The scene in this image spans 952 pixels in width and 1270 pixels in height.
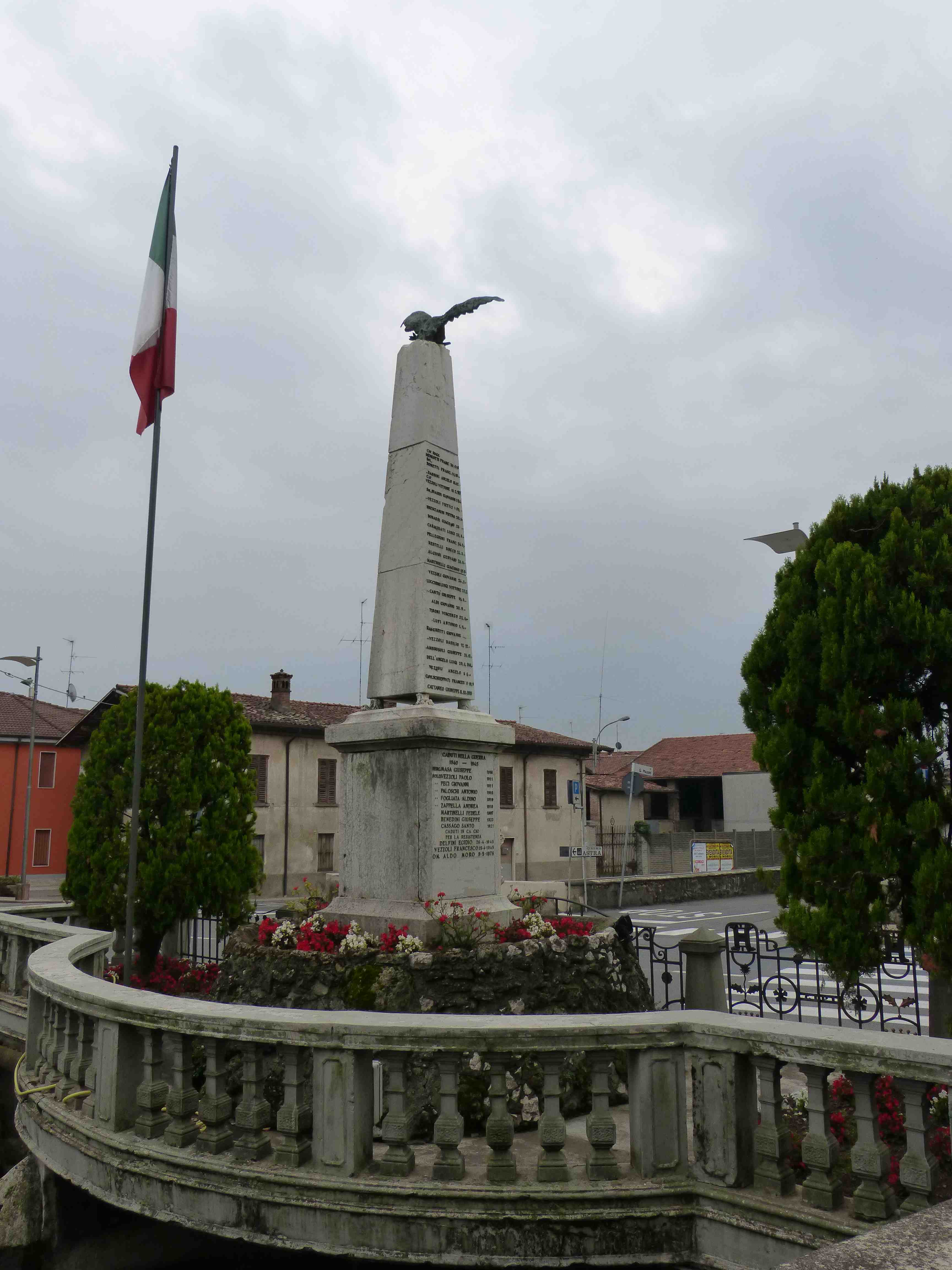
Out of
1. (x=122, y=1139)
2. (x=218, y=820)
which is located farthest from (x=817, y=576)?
(x=218, y=820)

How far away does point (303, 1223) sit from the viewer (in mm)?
4379

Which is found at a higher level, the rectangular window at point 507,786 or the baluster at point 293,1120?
the rectangular window at point 507,786

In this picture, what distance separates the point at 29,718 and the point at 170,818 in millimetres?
34851

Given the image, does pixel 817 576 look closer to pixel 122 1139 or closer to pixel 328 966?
pixel 328 966

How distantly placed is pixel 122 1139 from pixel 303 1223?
117 centimetres

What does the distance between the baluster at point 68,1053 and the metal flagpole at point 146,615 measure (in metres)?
1.24

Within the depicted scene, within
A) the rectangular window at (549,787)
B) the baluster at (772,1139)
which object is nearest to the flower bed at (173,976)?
the baluster at (772,1139)

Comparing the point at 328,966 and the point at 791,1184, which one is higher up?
the point at 328,966

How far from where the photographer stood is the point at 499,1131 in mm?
4344

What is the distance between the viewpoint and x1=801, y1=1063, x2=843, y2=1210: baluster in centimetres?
392

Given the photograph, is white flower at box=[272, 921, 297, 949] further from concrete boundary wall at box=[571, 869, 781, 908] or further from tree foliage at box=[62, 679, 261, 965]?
concrete boundary wall at box=[571, 869, 781, 908]

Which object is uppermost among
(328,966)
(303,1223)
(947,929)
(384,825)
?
(384,825)

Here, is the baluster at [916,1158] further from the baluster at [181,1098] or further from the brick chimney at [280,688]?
the brick chimney at [280,688]

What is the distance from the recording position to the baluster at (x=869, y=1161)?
379cm
